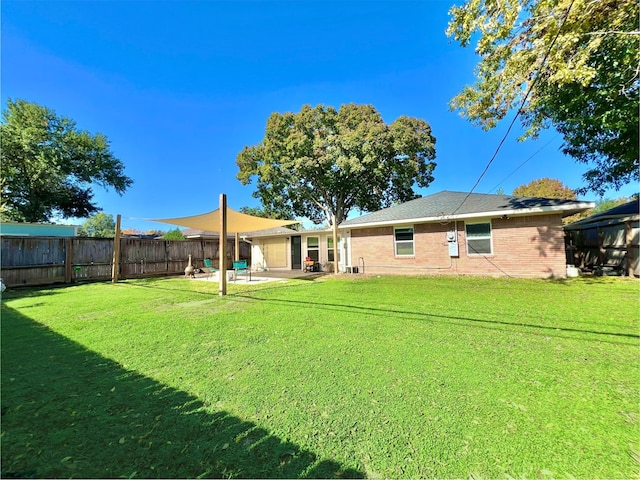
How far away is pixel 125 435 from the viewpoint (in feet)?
6.80

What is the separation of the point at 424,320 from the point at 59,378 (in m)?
5.26

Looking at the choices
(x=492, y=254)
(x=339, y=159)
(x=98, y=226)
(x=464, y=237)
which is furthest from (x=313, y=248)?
(x=98, y=226)

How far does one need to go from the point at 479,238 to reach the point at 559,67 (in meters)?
5.92

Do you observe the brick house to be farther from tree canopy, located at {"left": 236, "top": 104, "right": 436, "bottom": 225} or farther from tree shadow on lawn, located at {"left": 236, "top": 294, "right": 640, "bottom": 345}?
tree canopy, located at {"left": 236, "top": 104, "right": 436, "bottom": 225}

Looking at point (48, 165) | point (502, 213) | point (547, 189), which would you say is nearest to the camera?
point (502, 213)

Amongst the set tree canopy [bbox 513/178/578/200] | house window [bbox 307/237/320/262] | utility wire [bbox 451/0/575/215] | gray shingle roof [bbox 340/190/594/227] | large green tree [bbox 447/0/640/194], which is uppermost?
tree canopy [bbox 513/178/578/200]

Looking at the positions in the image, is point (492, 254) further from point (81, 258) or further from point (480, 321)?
point (81, 258)

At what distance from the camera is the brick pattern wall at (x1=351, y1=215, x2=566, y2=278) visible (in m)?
9.66

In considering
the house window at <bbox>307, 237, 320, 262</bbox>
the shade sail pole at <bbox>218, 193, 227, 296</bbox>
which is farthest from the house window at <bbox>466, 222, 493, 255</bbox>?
the shade sail pole at <bbox>218, 193, 227, 296</bbox>

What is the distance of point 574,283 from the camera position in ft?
27.9

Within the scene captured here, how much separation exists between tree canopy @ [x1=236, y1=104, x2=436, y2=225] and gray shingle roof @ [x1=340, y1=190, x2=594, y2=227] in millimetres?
7608

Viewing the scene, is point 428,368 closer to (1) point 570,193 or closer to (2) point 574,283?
(2) point 574,283

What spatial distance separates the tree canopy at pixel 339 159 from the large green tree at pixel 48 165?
418 inches

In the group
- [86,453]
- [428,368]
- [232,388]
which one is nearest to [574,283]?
[428,368]
